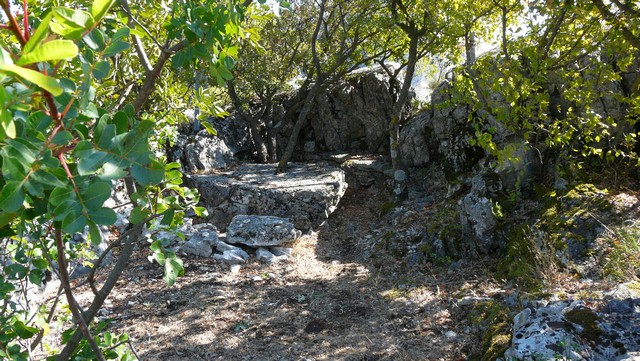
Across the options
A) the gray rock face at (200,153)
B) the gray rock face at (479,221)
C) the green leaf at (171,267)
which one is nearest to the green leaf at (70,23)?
the green leaf at (171,267)

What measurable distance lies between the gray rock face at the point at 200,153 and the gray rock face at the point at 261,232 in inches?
167

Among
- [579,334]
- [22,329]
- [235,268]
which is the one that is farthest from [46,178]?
[235,268]

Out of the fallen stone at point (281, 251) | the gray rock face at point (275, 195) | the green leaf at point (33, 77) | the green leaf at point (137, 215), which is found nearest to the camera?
the green leaf at point (33, 77)

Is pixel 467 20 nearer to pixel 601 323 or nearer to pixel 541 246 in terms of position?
pixel 541 246

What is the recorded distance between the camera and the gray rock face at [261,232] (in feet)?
28.7

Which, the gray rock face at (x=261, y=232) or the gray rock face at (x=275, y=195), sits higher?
the gray rock face at (x=275, y=195)

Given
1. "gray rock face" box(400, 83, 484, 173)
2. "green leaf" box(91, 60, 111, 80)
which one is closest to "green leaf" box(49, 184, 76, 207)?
"green leaf" box(91, 60, 111, 80)

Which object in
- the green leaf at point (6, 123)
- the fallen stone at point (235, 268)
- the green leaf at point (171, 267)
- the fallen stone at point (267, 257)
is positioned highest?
the green leaf at point (6, 123)

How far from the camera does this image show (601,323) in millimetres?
3574

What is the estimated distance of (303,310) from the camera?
645 cm

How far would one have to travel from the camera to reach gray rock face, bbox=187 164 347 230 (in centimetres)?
1008

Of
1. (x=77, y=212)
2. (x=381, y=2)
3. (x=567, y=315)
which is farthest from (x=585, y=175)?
(x=77, y=212)

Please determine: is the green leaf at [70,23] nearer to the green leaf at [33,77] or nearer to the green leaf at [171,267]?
the green leaf at [33,77]

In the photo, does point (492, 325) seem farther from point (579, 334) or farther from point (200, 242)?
point (200, 242)
